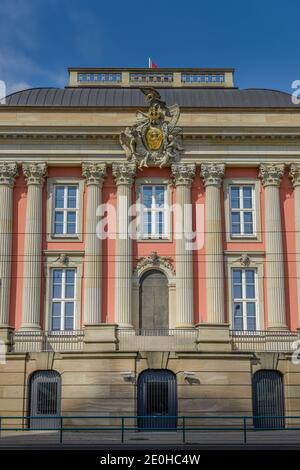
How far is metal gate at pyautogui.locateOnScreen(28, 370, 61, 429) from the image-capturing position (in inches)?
1366

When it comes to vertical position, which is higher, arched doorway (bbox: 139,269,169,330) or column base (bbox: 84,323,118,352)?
arched doorway (bbox: 139,269,169,330)

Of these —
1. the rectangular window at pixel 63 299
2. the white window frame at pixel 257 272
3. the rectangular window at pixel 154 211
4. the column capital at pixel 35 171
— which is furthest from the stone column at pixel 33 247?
the white window frame at pixel 257 272

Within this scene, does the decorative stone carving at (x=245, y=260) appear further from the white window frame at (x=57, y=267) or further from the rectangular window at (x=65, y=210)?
the rectangular window at (x=65, y=210)

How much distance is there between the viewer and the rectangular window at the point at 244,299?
126 feet

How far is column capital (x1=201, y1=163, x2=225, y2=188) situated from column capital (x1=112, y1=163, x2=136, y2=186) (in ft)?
12.1

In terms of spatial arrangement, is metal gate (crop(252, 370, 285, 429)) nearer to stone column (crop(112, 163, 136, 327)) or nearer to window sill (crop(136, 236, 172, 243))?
stone column (crop(112, 163, 136, 327))

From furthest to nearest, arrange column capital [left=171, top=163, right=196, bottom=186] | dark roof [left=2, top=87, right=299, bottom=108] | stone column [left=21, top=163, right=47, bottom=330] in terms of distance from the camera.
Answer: dark roof [left=2, top=87, right=299, bottom=108] → column capital [left=171, top=163, right=196, bottom=186] → stone column [left=21, top=163, right=47, bottom=330]

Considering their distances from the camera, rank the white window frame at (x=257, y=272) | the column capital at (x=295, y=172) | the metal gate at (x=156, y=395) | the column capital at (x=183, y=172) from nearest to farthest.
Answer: the metal gate at (x=156, y=395) → the white window frame at (x=257, y=272) → the column capital at (x=183, y=172) → the column capital at (x=295, y=172)

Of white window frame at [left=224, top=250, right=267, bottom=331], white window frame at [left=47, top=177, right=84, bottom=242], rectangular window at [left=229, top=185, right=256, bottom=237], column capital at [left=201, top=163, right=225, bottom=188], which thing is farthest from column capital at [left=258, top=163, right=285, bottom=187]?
white window frame at [left=47, top=177, right=84, bottom=242]

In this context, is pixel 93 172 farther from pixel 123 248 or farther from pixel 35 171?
pixel 123 248

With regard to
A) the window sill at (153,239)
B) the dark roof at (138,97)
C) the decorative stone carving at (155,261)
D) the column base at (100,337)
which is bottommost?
A: the column base at (100,337)

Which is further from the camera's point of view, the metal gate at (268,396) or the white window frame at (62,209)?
the white window frame at (62,209)

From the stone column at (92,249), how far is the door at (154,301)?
2.23 metres

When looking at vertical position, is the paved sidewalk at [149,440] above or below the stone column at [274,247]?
below
